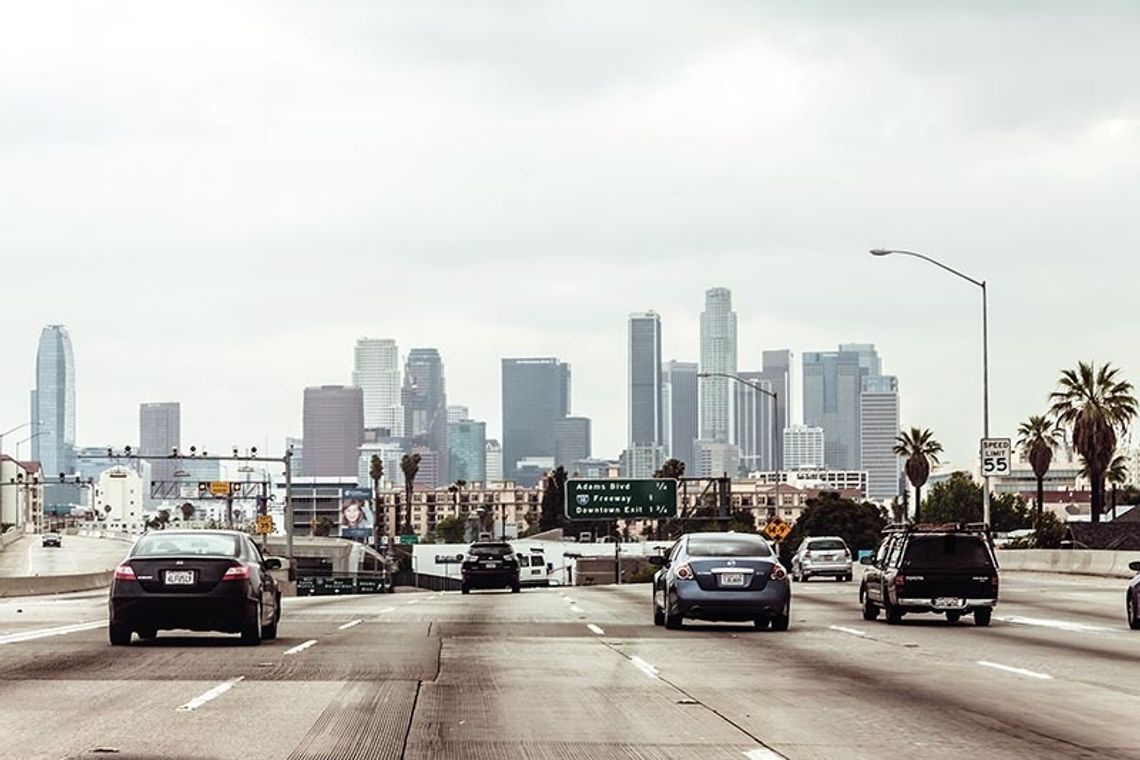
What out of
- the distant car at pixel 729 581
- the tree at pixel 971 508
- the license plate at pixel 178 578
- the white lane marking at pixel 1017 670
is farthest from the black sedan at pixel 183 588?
the tree at pixel 971 508

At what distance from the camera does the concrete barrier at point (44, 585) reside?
59906mm

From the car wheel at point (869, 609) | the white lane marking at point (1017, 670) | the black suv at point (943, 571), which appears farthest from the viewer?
the car wheel at point (869, 609)

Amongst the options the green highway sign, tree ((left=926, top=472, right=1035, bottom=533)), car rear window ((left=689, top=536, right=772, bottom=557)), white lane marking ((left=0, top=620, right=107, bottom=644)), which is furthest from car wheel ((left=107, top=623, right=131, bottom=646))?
tree ((left=926, top=472, right=1035, bottom=533))

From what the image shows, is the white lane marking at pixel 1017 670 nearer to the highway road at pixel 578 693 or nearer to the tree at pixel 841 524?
the highway road at pixel 578 693

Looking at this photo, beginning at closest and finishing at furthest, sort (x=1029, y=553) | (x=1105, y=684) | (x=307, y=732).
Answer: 1. (x=307, y=732)
2. (x=1105, y=684)
3. (x=1029, y=553)

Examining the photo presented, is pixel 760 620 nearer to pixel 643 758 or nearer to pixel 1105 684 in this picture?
pixel 1105 684

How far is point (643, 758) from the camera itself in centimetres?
1193

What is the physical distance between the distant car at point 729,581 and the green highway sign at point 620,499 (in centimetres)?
7106

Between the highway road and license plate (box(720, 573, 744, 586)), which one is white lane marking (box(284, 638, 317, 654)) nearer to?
the highway road

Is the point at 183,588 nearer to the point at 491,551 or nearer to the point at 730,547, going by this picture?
the point at 730,547

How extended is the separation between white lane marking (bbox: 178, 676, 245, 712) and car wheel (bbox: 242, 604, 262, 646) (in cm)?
506

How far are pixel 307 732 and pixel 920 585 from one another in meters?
17.7

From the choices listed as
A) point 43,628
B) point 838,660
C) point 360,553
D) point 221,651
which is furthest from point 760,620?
point 360,553

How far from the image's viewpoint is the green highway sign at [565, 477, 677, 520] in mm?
98750
